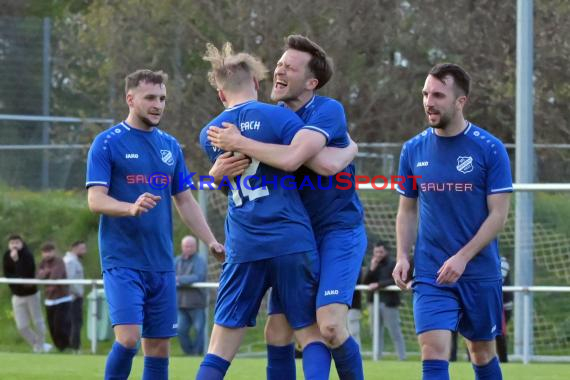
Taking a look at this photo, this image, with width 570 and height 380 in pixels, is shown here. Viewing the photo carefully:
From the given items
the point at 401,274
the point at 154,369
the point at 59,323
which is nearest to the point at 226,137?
the point at 401,274

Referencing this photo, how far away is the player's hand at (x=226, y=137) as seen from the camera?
738cm

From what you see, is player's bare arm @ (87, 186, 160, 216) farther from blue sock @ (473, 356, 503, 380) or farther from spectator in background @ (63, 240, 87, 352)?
spectator in background @ (63, 240, 87, 352)

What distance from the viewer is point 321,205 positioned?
780 cm

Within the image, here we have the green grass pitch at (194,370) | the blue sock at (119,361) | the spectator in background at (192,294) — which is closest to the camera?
the blue sock at (119,361)

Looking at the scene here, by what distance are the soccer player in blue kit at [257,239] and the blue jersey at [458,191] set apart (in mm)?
1095

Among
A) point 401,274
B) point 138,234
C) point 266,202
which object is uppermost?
point 266,202

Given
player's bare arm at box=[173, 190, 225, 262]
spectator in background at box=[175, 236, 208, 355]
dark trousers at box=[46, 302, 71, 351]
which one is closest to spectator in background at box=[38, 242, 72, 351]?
dark trousers at box=[46, 302, 71, 351]

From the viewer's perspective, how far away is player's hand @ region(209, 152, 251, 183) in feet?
24.3

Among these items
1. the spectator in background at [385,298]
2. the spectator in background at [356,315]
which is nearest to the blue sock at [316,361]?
the spectator in background at [385,298]

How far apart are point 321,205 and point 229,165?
0.67m

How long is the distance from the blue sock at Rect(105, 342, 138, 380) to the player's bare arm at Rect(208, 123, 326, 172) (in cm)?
187

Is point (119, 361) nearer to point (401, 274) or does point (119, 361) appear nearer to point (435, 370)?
point (401, 274)

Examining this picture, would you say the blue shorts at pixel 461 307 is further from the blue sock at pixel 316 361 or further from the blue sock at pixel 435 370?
the blue sock at pixel 316 361

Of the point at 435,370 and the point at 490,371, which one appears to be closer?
the point at 435,370
